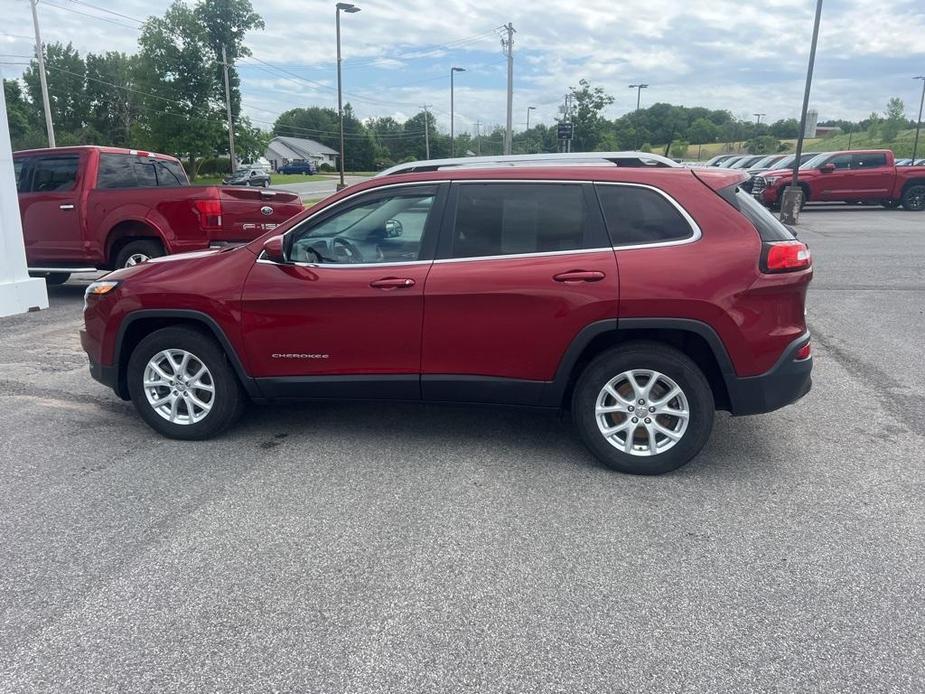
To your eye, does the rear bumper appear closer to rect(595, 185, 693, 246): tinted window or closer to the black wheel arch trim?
rect(595, 185, 693, 246): tinted window

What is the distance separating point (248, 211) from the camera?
32.3 feet

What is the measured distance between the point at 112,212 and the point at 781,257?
8634 mm

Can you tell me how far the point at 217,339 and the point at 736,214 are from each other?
10.8 ft

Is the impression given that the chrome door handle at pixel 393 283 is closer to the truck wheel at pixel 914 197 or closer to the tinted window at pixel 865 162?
the tinted window at pixel 865 162

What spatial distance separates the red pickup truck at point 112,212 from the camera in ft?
31.3

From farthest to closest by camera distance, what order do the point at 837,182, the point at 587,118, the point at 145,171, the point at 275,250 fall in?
the point at 587,118, the point at 837,182, the point at 145,171, the point at 275,250

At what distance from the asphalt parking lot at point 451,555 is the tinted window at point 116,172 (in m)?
5.36

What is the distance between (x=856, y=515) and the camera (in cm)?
383

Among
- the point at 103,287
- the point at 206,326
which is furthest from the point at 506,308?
the point at 103,287

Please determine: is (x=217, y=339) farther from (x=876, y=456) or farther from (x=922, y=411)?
(x=922, y=411)

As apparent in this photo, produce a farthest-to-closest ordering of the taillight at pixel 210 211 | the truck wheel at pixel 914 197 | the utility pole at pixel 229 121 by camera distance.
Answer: the utility pole at pixel 229 121 → the truck wheel at pixel 914 197 → the taillight at pixel 210 211

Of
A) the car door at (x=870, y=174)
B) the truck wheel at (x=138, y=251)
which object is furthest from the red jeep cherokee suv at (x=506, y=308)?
the car door at (x=870, y=174)

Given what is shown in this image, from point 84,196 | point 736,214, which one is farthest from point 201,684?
point 84,196

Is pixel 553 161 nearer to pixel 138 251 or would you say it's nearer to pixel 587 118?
pixel 138 251
